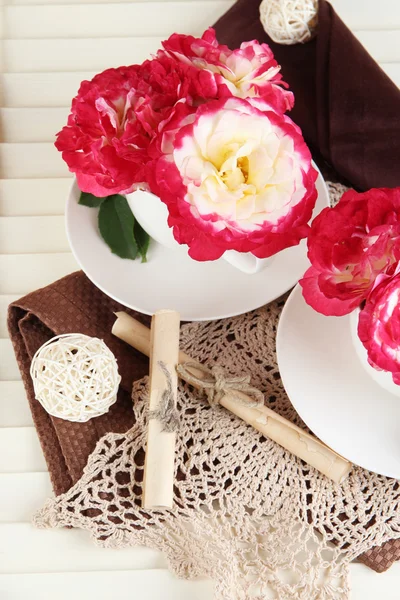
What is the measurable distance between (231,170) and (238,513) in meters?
0.33

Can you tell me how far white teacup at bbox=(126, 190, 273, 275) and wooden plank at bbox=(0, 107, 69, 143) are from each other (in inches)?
10.2

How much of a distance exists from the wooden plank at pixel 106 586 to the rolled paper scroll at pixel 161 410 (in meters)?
0.09

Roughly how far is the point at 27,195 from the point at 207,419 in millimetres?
361

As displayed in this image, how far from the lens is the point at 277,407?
0.64 m

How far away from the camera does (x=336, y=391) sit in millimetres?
586

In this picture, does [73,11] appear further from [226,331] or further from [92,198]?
[226,331]

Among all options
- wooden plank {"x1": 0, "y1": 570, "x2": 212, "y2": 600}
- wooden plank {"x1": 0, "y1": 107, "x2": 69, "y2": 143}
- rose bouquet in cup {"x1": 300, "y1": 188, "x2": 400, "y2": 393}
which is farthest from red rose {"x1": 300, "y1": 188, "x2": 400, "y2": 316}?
wooden plank {"x1": 0, "y1": 107, "x2": 69, "y2": 143}

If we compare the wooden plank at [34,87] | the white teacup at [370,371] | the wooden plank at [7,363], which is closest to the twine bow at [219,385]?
the white teacup at [370,371]

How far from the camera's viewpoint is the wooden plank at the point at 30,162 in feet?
2.56

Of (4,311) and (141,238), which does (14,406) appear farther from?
(141,238)

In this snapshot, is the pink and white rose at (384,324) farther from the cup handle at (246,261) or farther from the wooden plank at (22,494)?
the wooden plank at (22,494)

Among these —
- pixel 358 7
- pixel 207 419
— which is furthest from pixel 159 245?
pixel 358 7

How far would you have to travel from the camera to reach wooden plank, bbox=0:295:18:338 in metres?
0.71

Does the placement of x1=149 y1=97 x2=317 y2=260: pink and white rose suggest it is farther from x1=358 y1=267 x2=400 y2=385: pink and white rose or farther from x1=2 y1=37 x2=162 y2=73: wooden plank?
x1=2 y1=37 x2=162 y2=73: wooden plank
